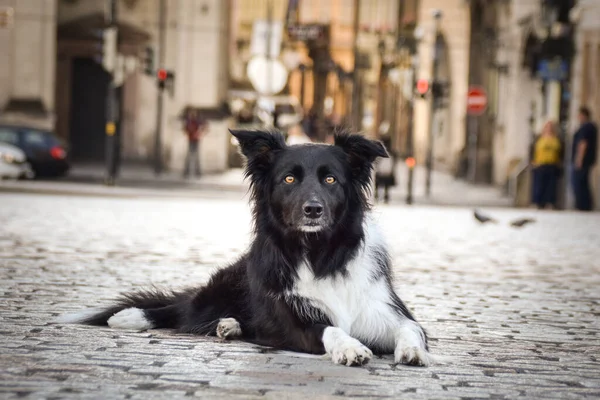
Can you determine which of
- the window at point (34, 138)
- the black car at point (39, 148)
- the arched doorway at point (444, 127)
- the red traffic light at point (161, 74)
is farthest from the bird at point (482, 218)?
the arched doorway at point (444, 127)

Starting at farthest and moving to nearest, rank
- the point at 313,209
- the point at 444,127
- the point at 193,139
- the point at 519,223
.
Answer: the point at 444,127 < the point at 193,139 < the point at 519,223 < the point at 313,209

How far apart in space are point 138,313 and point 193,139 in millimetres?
30691

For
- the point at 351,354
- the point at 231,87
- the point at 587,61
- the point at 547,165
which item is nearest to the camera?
the point at 351,354

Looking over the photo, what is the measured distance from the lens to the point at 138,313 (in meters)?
7.83

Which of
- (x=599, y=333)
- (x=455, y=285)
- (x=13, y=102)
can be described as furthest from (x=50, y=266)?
(x=13, y=102)

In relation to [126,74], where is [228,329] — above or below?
below

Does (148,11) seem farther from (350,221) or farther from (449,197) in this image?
(350,221)

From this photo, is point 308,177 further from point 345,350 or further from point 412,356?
point 412,356

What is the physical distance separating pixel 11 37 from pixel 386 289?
3649cm

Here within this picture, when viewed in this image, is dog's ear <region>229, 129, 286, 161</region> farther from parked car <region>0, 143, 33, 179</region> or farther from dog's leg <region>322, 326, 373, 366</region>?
parked car <region>0, 143, 33, 179</region>

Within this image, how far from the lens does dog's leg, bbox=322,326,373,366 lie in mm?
6414

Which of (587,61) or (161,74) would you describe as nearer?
(587,61)

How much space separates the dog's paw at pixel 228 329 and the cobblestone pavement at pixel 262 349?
0.07 meters

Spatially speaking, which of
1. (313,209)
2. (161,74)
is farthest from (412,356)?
(161,74)
